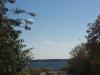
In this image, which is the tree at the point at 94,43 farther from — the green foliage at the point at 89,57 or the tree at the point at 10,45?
the tree at the point at 10,45

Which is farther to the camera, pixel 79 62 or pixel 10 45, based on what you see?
pixel 79 62

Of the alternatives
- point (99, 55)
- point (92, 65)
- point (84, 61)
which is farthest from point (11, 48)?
point (84, 61)

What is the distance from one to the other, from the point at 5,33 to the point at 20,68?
3.70m

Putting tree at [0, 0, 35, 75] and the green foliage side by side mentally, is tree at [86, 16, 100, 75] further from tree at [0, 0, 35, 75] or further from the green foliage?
tree at [0, 0, 35, 75]

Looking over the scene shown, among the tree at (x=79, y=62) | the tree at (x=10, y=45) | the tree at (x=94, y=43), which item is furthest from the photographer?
the tree at (x=79, y=62)

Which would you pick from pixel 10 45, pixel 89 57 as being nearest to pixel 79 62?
pixel 89 57

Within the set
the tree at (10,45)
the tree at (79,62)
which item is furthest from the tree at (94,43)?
the tree at (10,45)

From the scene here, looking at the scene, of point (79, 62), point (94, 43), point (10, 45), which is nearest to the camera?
point (10, 45)

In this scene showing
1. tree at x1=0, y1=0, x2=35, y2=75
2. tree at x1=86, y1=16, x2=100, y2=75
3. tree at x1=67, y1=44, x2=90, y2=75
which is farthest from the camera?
tree at x1=67, y1=44, x2=90, y2=75

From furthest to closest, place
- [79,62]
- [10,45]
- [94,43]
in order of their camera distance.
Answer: [79,62], [94,43], [10,45]

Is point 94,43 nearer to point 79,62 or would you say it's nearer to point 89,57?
point 89,57

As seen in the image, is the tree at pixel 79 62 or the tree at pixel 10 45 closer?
the tree at pixel 10 45

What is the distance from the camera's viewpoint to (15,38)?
22.5 m

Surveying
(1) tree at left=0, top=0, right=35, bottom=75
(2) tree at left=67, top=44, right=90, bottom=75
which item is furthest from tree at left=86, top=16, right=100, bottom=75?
(1) tree at left=0, top=0, right=35, bottom=75
